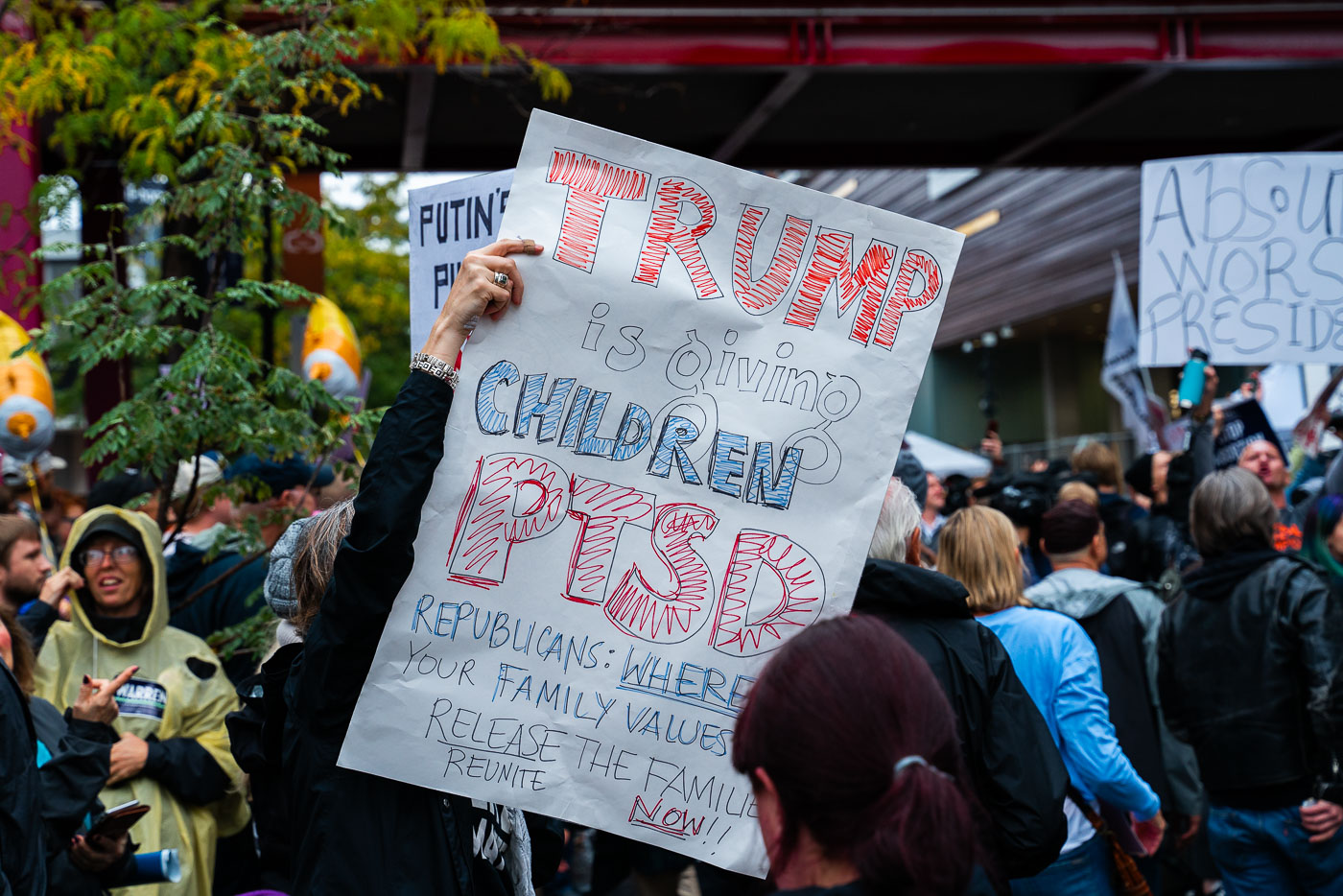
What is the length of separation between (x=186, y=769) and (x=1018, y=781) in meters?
2.59

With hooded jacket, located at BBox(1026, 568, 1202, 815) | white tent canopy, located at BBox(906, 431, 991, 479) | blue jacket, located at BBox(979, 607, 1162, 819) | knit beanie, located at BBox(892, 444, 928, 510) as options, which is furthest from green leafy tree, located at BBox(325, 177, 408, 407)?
blue jacket, located at BBox(979, 607, 1162, 819)

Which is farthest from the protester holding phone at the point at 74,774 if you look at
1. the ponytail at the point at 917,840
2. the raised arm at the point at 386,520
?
the ponytail at the point at 917,840

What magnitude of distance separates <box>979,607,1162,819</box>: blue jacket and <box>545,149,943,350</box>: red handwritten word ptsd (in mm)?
1586

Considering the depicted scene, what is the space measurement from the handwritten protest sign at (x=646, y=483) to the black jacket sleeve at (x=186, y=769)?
188 cm

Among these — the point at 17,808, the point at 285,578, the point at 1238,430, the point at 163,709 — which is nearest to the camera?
the point at 17,808

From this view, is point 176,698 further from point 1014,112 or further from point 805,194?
point 1014,112

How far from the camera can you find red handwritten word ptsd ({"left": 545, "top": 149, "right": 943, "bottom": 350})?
2.68 m

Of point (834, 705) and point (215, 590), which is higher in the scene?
point (834, 705)

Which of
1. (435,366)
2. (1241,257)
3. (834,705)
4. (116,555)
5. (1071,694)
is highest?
(1241,257)

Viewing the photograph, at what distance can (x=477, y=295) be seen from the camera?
250cm

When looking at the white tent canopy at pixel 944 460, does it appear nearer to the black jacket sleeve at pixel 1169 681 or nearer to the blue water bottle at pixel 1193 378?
the blue water bottle at pixel 1193 378

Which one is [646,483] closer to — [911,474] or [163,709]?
[163,709]

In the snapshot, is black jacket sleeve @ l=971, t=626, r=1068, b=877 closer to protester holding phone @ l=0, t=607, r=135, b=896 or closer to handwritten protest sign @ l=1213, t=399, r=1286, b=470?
protester holding phone @ l=0, t=607, r=135, b=896

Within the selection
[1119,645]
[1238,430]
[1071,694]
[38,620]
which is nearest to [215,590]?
[38,620]
